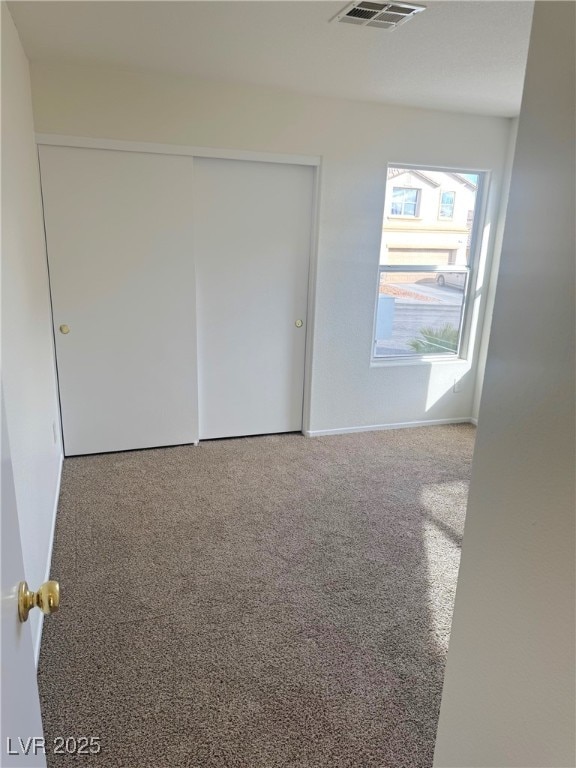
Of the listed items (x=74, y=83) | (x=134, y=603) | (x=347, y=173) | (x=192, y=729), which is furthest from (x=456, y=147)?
(x=192, y=729)

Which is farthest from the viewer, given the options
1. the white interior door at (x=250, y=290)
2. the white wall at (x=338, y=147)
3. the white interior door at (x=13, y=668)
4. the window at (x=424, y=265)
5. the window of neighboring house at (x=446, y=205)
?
the window of neighboring house at (x=446, y=205)

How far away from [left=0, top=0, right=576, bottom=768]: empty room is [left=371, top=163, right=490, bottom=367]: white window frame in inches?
0.8

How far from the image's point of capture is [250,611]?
2.34 m

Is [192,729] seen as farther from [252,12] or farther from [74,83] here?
[74,83]

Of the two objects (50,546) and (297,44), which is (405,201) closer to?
(297,44)

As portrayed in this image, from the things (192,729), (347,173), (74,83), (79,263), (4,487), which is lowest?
(192,729)

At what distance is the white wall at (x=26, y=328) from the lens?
204 centimetres

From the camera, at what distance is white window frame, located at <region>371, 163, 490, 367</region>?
4.34m

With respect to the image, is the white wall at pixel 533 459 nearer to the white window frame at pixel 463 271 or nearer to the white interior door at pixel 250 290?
the white interior door at pixel 250 290

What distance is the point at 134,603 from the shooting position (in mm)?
2365

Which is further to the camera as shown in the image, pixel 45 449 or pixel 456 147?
pixel 456 147

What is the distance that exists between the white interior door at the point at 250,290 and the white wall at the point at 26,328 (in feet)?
3.66

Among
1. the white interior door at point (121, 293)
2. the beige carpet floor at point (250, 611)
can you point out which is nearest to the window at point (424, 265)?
the beige carpet floor at point (250, 611)

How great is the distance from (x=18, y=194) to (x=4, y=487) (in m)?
2.08
